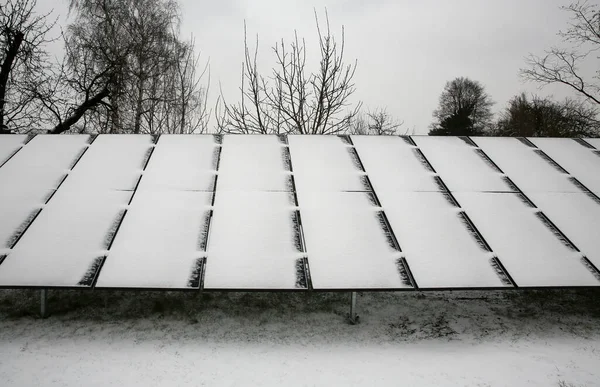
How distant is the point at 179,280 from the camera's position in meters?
3.32

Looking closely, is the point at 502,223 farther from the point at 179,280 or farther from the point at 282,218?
the point at 179,280

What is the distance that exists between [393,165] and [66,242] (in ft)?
13.5

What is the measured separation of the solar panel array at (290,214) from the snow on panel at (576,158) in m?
0.03

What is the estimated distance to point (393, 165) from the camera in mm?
5047

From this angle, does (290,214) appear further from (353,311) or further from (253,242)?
(353,311)

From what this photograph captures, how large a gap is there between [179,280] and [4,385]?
145cm

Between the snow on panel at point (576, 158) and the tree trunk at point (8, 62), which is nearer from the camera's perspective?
the snow on panel at point (576, 158)

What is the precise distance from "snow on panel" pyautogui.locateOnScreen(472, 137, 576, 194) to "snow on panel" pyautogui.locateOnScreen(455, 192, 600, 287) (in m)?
0.52

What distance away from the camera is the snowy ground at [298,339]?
115 inches

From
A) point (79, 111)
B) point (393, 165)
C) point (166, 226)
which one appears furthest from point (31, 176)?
point (79, 111)

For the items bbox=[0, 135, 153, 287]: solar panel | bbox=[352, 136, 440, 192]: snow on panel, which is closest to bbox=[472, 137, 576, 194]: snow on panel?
bbox=[352, 136, 440, 192]: snow on panel

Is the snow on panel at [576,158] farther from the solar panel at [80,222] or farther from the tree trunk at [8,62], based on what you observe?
the tree trunk at [8,62]

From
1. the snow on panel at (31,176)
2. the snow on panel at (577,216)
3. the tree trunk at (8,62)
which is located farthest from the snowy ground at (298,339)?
the tree trunk at (8,62)

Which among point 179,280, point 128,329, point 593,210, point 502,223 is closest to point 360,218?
point 502,223
